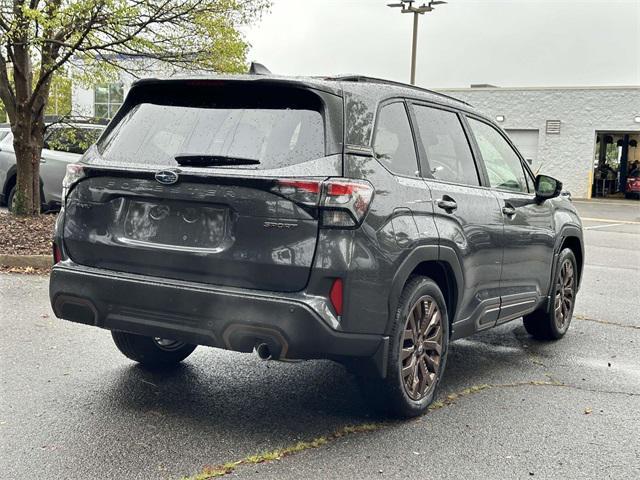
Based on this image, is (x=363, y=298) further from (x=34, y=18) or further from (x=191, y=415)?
(x=34, y=18)

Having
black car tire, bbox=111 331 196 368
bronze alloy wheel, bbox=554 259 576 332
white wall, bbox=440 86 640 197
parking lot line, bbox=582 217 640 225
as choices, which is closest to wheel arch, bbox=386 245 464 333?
black car tire, bbox=111 331 196 368

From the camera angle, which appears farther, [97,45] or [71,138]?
[71,138]

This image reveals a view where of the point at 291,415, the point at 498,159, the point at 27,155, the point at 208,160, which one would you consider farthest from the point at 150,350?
the point at 27,155

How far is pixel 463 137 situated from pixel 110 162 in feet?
7.74

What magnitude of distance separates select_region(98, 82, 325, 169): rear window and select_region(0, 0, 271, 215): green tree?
20.7 ft

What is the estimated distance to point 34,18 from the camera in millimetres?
9820

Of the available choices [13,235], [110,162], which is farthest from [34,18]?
[110,162]

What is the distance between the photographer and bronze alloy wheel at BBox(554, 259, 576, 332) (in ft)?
22.3

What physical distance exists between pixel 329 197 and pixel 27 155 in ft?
31.3

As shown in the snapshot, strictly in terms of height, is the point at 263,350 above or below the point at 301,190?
below

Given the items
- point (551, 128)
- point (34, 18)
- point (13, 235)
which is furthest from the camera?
point (551, 128)

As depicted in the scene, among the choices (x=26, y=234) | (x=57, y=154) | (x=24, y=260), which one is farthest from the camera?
(x=57, y=154)

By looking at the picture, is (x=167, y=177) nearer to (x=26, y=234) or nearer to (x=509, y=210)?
(x=509, y=210)

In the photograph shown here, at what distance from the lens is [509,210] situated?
560cm
